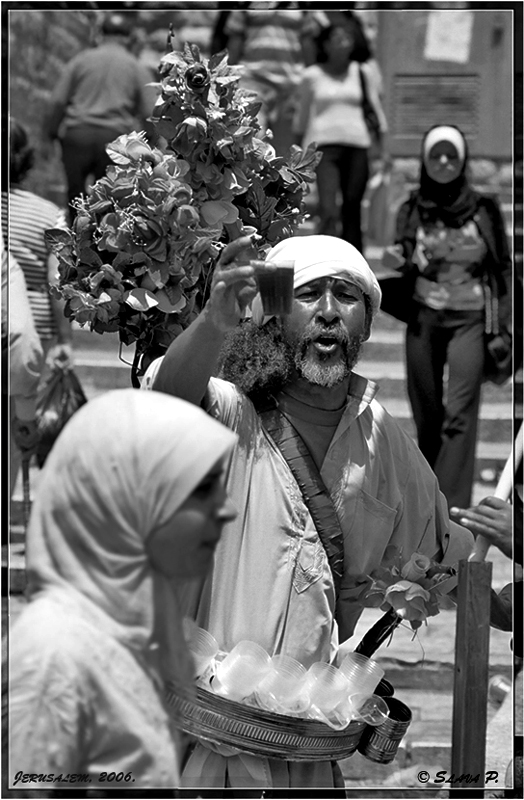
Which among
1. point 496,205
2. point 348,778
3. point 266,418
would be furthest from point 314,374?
point 496,205

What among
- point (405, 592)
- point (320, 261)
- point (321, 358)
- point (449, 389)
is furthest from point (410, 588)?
point (449, 389)

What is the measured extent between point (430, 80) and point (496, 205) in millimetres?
5892

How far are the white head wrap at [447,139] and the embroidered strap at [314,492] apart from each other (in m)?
4.78

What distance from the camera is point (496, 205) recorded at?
8586 mm

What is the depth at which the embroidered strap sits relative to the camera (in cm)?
427

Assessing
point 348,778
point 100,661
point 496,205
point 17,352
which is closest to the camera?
point 100,661

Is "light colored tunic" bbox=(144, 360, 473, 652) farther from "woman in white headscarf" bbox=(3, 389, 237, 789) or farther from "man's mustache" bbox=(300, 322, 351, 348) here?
"woman in white headscarf" bbox=(3, 389, 237, 789)

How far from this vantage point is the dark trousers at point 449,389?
8398 millimetres

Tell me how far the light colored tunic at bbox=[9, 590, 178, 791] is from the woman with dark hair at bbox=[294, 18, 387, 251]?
8.19 meters

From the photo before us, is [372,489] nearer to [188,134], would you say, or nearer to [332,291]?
[332,291]

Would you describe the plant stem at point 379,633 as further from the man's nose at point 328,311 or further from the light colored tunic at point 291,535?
the man's nose at point 328,311

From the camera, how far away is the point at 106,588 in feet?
8.65

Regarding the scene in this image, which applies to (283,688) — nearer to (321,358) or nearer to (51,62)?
(321,358)

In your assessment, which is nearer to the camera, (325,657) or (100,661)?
(100,661)
